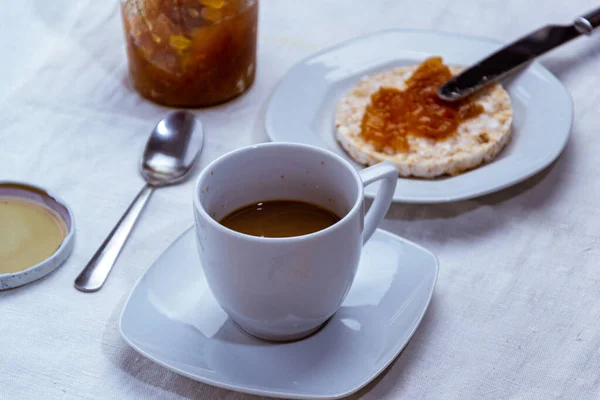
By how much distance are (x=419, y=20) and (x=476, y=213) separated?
30.1 inches

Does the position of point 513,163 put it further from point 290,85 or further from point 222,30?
point 222,30

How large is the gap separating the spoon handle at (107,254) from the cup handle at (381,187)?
0.39 meters

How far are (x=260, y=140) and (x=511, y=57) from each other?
21.4 inches

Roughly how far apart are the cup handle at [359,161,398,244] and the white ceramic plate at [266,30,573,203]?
0.14 meters

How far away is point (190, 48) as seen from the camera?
1.36 meters

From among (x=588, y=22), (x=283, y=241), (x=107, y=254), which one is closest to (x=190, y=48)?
(x=107, y=254)

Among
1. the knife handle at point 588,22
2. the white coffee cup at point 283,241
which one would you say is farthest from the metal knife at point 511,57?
the white coffee cup at point 283,241

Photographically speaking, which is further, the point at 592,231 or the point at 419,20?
the point at 419,20

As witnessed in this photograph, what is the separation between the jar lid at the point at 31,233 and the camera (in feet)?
3.38

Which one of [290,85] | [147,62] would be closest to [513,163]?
[290,85]

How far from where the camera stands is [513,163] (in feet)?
4.02

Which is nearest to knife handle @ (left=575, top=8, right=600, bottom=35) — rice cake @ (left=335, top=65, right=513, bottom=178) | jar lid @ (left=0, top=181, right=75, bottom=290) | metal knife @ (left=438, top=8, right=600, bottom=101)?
metal knife @ (left=438, top=8, right=600, bottom=101)

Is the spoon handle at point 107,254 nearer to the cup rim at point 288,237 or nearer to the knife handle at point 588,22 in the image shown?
the cup rim at point 288,237

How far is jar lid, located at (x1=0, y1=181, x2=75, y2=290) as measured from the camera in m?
1.03
